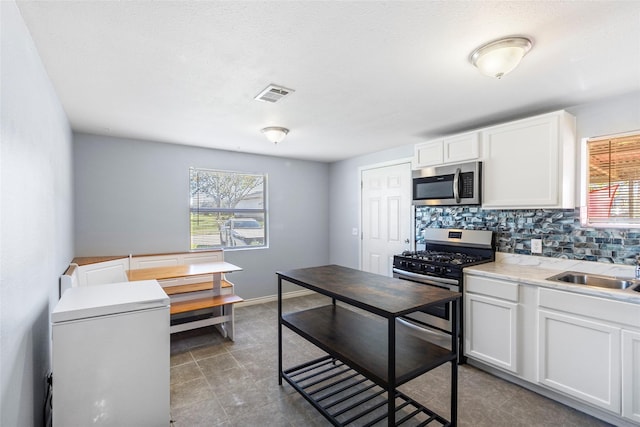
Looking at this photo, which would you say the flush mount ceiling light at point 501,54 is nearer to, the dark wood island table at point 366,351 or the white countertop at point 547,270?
the dark wood island table at point 366,351

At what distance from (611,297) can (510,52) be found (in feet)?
5.52

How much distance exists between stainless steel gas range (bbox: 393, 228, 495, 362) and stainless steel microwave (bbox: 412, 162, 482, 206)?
17.7 inches

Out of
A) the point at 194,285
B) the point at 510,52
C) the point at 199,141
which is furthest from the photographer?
the point at 199,141

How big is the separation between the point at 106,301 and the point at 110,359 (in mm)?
323

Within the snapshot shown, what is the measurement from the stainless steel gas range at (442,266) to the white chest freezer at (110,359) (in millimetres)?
2247

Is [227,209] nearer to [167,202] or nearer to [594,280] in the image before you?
[167,202]

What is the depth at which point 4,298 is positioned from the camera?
1209 millimetres

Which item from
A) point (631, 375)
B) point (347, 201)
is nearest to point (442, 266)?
point (631, 375)

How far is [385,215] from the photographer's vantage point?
445cm

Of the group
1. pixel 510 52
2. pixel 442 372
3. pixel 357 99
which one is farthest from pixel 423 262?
pixel 510 52

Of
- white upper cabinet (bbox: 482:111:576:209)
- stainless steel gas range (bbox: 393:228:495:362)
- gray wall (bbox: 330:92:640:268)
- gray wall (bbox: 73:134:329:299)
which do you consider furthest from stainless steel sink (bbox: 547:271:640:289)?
gray wall (bbox: 73:134:329:299)

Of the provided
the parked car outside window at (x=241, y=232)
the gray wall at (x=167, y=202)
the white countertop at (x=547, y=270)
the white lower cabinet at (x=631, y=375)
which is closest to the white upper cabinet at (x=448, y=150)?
the white countertop at (x=547, y=270)

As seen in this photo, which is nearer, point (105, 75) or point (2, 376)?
point (2, 376)

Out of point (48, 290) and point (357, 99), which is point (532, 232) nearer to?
point (357, 99)
